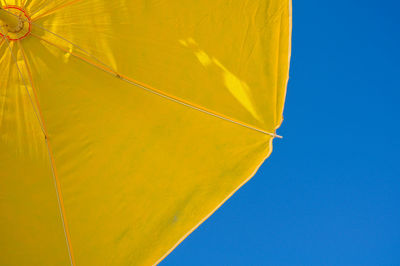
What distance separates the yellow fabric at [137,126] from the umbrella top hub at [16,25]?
16 centimetres

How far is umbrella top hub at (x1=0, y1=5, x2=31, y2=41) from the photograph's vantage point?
5.25 feet

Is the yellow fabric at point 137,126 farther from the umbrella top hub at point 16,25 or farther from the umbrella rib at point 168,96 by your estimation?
the umbrella top hub at point 16,25

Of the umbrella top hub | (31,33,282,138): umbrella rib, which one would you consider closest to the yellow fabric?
(31,33,282,138): umbrella rib

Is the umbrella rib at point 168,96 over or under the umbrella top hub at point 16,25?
over

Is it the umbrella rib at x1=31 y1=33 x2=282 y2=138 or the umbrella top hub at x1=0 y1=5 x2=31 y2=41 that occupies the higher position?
the umbrella rib at x1=31 y1=33 x2=282 y2=138

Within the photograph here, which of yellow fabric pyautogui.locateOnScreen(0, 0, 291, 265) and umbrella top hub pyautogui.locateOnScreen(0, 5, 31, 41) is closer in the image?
umbrella top hub pyautogui.locateOnScreen(0, 5, 31, 41)

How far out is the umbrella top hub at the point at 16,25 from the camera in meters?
1.60

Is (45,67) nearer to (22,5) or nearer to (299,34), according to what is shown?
(22,5)

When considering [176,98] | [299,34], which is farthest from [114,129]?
[299,34]

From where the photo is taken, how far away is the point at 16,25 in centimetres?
161

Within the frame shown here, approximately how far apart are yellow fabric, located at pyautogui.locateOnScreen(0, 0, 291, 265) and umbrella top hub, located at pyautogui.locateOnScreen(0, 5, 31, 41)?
0.52 ft

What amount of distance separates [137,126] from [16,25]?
64cm

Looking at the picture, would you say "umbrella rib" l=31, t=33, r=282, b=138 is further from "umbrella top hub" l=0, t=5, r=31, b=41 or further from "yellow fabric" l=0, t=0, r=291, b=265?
"umbrella top hub" l=0, t=5, r=31, b=41

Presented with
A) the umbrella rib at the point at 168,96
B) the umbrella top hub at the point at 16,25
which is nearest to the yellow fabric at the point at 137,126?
the umbrella rib at the point at 168,96
